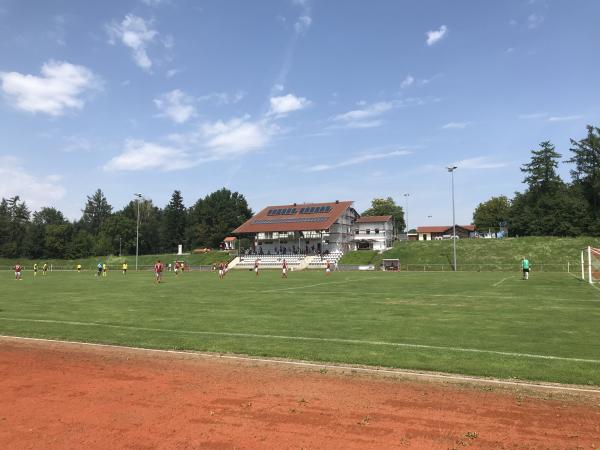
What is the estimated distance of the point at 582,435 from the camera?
5.63 metres

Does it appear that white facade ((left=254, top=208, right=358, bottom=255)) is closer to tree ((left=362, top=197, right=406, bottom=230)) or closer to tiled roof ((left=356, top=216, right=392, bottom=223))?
tiled roof ((left=356, top=216, right=392, bottom=223))

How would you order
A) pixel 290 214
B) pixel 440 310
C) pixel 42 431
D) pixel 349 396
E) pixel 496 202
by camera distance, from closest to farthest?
1. pixel 42 431
2. pixel 349 396
3. pixel 440 310
4. pixel 290 214
5. pixel 496 202

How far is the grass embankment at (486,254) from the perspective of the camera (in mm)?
59250

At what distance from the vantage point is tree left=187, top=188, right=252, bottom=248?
127312 mm

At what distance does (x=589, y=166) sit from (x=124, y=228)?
370ft

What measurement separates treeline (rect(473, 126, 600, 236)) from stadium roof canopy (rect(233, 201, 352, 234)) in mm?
37314

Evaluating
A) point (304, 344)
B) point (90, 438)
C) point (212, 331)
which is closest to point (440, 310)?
point (304, 344)

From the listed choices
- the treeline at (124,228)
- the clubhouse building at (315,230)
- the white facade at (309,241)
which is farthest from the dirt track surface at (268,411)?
the treeline at (124,228)

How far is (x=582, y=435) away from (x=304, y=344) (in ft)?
22.1

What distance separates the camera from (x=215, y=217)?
128875mm

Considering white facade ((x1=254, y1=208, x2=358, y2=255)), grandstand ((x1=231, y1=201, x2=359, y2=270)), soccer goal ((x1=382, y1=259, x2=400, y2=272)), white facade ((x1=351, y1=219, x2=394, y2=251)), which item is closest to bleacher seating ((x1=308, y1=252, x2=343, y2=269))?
grandstand ((x1=231, y1=201, x2=359, y2=270))

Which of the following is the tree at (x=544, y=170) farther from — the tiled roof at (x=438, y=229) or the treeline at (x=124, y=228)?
the treeline at (x=124, y=228)

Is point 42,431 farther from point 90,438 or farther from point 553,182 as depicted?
point 553,182

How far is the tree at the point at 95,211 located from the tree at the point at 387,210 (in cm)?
9582
